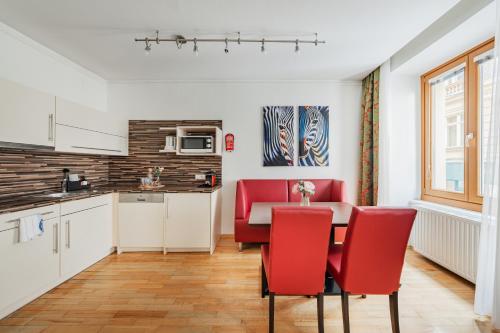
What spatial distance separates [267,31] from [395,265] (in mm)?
2396

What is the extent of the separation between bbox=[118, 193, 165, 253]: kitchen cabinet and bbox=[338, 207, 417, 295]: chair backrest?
2444 mm

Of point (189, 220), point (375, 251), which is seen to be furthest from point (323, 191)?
point (375, 251)

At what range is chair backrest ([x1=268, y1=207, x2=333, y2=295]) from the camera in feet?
5.14

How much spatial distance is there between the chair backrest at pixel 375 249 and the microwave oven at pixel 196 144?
99.1 inches

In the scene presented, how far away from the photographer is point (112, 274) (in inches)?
106

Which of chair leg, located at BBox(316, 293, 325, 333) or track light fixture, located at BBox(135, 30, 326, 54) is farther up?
track light fixture, located at BBox(135, 30, 326, 54)

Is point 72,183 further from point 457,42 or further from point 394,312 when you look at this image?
point 457,42

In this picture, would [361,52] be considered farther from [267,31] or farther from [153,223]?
[153,223]

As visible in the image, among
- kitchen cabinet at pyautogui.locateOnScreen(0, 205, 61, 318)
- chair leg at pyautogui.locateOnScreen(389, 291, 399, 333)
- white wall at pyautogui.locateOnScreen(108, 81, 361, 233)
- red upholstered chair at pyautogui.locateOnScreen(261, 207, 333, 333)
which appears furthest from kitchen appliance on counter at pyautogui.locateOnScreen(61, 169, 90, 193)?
chair leg at pyautogui.locateOnScreen(389, 291, 399, 333)

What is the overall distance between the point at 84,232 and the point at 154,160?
153cm

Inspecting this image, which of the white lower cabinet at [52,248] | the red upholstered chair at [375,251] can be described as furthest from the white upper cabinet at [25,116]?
the red upholstered chair at [375,251]

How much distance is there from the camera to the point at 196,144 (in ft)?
11.9

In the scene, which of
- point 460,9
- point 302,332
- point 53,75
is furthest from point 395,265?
point 53,75

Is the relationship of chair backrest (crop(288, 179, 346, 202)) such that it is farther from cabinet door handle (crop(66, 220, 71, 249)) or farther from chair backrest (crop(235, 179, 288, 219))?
cabinet door handle (crop(66, 220, 71, 249))
